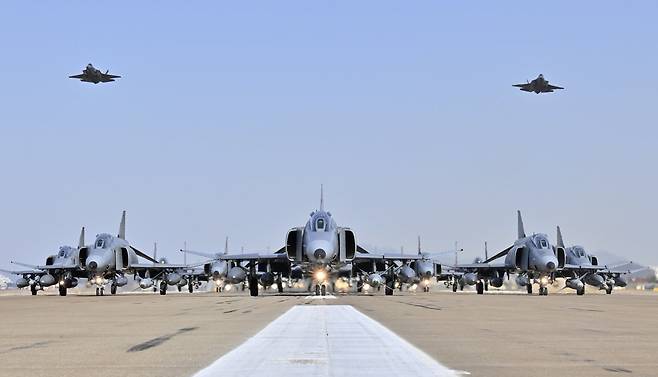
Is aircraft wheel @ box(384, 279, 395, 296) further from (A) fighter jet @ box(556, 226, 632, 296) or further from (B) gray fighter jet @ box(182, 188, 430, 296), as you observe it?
(A) fighter jet @ box(556, 226, 632, 296)

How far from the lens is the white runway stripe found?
32.0 feet

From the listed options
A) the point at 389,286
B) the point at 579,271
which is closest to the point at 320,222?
the point at 389,286

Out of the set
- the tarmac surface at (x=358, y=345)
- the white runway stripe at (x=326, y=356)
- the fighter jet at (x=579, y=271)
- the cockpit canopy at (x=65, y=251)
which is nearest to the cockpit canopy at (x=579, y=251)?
the fighter jet at (x=579, y=271)

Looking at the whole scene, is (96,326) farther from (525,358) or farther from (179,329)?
(525,358)

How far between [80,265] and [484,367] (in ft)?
173

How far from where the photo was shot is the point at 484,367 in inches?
409

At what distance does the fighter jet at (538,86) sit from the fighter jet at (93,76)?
2708 cm

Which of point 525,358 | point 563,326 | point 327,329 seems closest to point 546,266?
point 563,326

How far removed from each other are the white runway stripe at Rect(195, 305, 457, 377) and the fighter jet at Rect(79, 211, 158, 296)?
142ft

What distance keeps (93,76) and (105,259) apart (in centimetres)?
1417

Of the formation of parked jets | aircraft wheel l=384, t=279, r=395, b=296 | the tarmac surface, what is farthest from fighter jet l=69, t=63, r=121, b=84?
the tarmac surface

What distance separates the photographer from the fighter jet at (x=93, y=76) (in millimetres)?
51375

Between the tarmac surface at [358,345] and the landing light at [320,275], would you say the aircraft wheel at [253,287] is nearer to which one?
the landing light at [320,275]

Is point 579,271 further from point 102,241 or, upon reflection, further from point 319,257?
point 102,241
